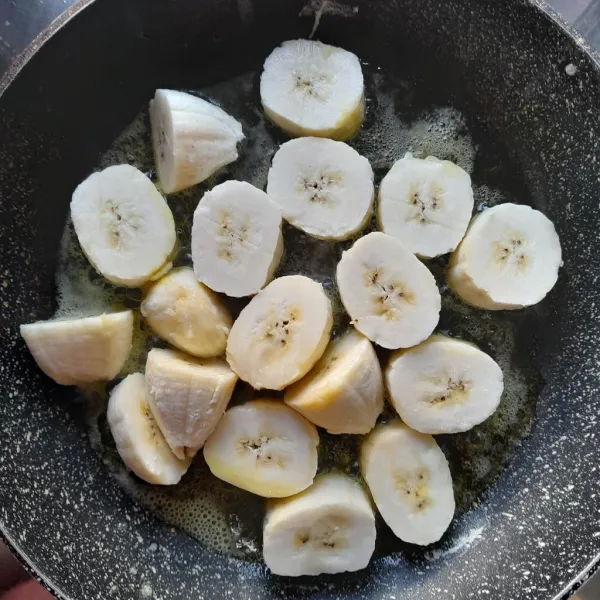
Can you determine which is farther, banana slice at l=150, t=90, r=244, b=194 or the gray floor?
the gray floor

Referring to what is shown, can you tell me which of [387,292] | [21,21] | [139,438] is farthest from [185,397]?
[21,21]

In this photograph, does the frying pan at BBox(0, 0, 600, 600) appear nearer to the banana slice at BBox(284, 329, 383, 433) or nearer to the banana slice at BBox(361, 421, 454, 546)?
the banana slice at BBox(361, 421, 454, 546)

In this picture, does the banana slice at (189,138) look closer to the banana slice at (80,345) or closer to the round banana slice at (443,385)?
the banana slice at (80,345)

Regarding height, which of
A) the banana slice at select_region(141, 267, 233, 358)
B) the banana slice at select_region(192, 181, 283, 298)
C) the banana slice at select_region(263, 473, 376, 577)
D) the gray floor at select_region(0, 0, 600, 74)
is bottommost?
the banana slice at select_region(263, 473, 376, 577)

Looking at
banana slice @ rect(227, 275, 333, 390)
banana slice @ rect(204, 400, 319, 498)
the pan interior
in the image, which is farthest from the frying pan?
banana slice @ rect(227, 275, 333, 390)

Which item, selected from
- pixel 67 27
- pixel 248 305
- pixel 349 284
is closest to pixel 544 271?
pixel 349 284

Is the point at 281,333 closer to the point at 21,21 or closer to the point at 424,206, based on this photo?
the point at 424,206

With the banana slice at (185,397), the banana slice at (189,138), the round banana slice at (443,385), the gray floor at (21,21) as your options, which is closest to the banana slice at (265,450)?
the banana slice at (185,397)

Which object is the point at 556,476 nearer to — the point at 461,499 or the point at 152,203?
the point at 461,499
